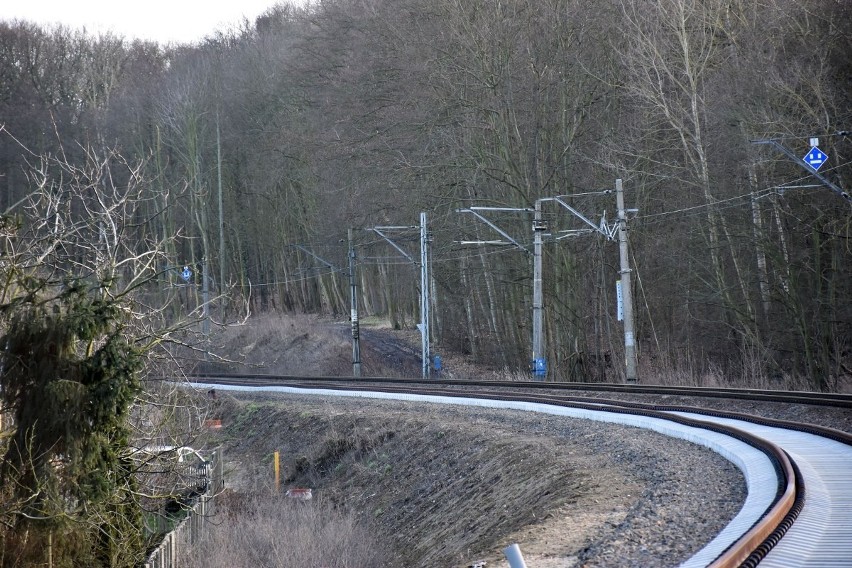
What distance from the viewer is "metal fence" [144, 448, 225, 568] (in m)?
14.4

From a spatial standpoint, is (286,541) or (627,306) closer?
Answer: (286,541)

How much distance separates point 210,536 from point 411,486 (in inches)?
171

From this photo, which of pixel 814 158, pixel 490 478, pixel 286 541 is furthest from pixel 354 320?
pixel 286 541

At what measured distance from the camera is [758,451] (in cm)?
1407

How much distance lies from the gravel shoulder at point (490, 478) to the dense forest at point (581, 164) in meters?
5.08

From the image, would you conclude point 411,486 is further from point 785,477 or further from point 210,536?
point 785,477

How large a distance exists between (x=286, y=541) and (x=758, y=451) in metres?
8.19

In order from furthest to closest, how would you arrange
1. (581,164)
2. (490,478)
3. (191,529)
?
(581,164) → (490,478) → (191,529)

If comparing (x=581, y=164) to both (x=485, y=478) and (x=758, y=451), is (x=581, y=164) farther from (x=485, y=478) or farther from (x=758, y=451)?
(x=758, y=451)

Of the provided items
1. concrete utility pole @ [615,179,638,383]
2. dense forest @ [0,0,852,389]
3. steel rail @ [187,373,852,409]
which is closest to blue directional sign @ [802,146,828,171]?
dense forest @ [0,0,852,389]

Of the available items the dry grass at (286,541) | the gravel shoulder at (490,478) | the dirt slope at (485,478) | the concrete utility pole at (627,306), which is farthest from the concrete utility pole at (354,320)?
the dry grass at (286,541)

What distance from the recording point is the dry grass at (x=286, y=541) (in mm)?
16969

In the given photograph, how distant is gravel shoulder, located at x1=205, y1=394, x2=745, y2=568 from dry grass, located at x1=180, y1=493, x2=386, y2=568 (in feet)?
2.21

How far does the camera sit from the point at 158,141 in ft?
189
